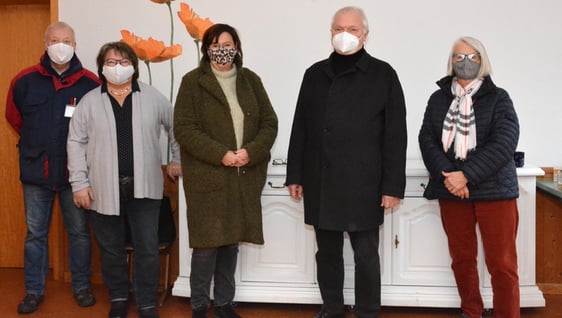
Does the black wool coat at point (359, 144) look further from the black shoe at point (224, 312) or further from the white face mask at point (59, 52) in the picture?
the white face mask at point (59, 52)

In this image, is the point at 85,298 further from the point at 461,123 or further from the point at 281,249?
the point at 461,123

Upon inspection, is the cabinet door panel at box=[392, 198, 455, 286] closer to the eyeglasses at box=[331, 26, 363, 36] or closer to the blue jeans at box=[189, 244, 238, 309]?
the blue jeans at box=[189, 244, 238, 309]

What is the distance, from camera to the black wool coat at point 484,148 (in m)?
2.43

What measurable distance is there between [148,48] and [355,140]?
1445 mm

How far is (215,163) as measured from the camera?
2512mm

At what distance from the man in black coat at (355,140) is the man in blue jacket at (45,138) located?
4.19ft

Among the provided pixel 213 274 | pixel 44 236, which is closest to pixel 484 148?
pixel 213 274

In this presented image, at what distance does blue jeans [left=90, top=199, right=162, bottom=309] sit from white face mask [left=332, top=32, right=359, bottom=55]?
111cm

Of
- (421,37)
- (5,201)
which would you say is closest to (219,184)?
(421,37)

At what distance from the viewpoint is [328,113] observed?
8.11 ft

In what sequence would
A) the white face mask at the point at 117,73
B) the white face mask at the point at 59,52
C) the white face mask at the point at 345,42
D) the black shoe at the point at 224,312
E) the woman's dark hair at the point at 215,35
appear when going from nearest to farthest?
the white face mask at the point at 345,42 < the woman's dark hair at the point at 215,35 < the white face mask at the point at 117,73 < the black shoe at the point at 224,312 < the white face mask at the point at 59,52

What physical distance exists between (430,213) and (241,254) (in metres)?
0.98

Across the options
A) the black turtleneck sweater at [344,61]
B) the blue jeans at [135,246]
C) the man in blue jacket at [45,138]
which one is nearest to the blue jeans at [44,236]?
the man in blue jacket at [45,138]

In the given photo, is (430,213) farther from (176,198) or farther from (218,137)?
(176,198)
